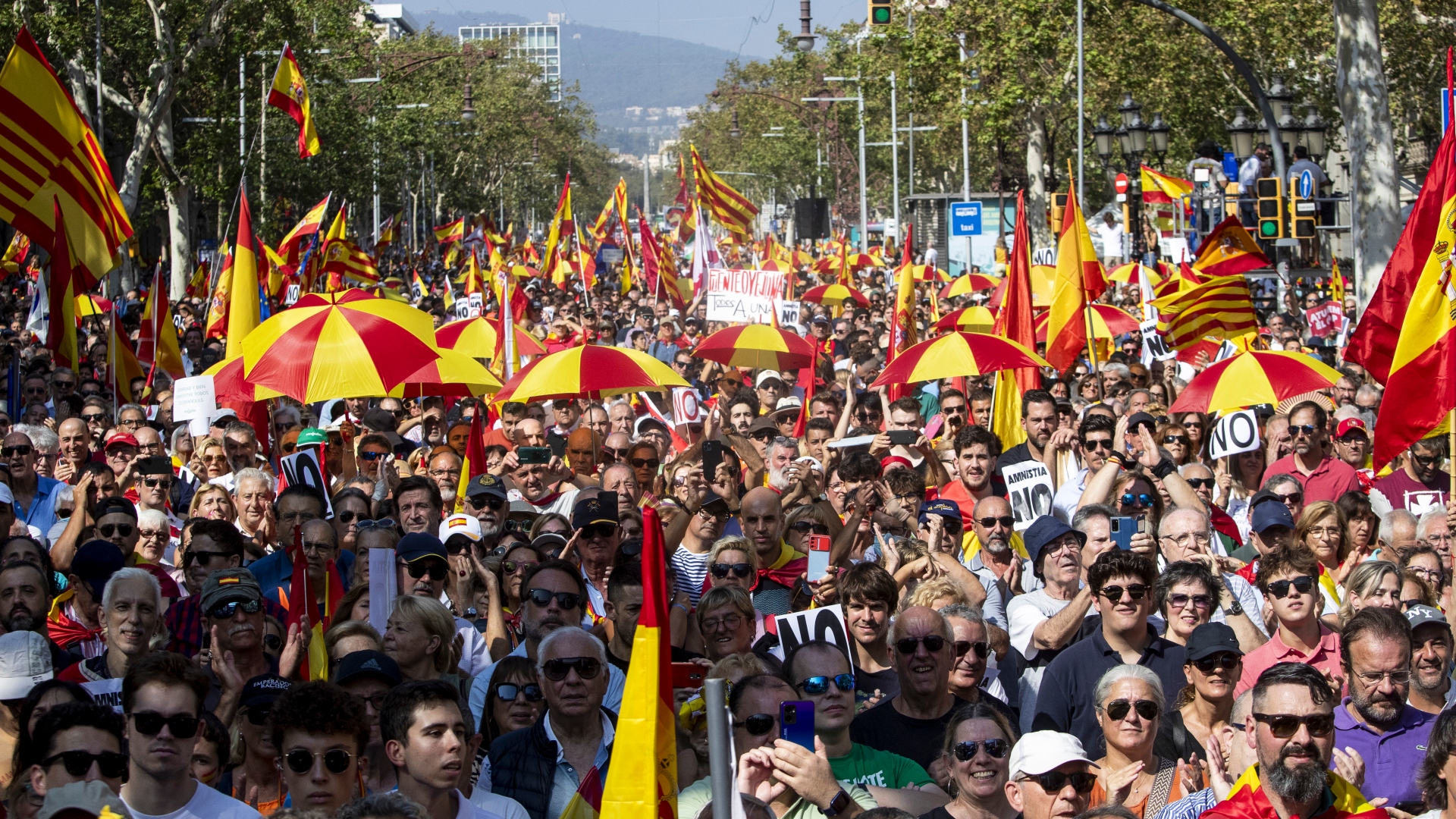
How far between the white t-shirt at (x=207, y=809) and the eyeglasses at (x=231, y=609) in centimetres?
125

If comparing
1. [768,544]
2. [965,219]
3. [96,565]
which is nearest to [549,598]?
[768,544]

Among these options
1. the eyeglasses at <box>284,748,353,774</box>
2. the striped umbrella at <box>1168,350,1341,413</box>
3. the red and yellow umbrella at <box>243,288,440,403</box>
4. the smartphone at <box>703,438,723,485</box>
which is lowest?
the eyeglasses at <box>284,748,353,774</box>

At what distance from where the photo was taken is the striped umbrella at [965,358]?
10.7 meters

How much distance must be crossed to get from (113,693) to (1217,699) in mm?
3368

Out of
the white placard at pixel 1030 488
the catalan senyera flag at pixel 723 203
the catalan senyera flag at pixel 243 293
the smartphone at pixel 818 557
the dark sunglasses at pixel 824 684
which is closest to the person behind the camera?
the dark sunglasses at pixel 824 684

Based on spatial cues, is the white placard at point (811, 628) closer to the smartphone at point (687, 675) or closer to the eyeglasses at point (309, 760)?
the smartphone at point (687, 675)

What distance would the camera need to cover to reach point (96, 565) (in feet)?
22.1

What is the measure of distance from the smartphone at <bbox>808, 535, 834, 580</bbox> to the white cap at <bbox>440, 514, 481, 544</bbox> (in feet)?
4.97

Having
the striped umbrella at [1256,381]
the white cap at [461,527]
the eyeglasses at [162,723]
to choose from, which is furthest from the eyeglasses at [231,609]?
the striped umbrella at [1256,381]

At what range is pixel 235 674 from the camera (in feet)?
18.9

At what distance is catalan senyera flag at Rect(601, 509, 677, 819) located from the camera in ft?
11.9

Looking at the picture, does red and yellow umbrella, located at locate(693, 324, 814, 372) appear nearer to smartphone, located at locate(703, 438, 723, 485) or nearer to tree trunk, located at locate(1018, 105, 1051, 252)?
smartphone, located at locate(703, 438, 723, 485)

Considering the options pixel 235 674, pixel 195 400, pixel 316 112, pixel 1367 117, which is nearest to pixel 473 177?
pixel 316 112

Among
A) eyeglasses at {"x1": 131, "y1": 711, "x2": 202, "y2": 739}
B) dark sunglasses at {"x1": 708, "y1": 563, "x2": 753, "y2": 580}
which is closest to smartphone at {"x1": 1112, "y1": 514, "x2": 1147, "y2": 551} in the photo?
dark sunglasses at {"x1": 708, "y1": 563, "x2": 753, "y2": 580}
